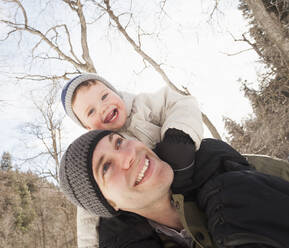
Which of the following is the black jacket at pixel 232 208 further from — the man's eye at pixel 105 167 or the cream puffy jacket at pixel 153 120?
the man's eye at pixel 105 167

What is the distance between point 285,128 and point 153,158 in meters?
8.24

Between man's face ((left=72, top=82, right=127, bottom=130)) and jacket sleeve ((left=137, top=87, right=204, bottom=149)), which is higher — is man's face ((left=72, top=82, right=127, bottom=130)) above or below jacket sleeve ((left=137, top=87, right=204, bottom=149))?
above

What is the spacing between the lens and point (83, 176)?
1348 millimetres

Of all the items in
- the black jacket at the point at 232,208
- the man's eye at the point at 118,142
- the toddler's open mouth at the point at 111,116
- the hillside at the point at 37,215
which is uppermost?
the toddler's open mouth at the point at 111,116

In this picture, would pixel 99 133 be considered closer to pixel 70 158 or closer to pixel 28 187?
pixel 70 158

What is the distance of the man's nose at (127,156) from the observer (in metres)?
1.28

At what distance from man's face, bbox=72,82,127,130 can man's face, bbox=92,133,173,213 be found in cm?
37

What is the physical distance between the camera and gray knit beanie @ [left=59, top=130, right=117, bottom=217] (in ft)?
4.42

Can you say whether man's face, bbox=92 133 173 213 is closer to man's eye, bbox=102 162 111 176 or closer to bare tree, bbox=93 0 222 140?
man's eye, bbox=102 162 111 176

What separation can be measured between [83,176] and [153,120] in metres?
0.82

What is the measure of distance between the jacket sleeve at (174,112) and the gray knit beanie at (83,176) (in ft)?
1.74

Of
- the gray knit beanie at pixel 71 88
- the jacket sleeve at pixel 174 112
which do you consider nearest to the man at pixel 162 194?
the jacket sleeve at pixel 174 112

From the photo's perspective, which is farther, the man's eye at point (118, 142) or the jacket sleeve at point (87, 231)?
the jacket sleeve at point (87, 231)

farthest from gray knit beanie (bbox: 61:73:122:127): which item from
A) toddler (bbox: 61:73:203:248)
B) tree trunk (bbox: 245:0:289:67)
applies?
tree trunk (bbox: 245:0:289:67)
